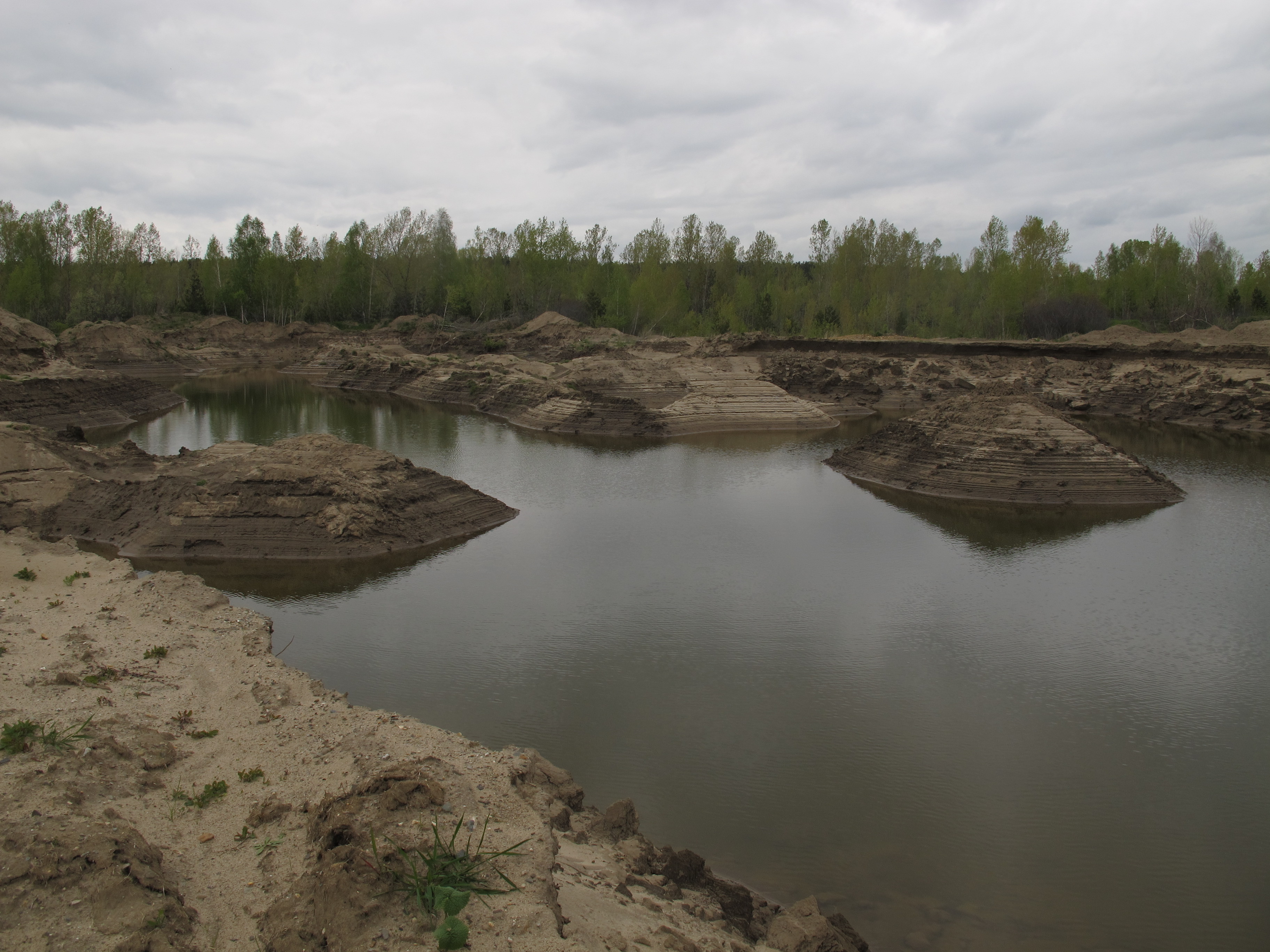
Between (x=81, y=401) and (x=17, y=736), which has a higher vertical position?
(x=81, y=401)

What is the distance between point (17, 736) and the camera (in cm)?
804

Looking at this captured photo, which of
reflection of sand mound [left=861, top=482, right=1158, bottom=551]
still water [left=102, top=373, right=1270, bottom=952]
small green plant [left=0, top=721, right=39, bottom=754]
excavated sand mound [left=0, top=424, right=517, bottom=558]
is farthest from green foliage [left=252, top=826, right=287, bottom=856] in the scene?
reflection of sand mound [left=861, top=482, right=1158, bottom=551]

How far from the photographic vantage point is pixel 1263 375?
1790 inches

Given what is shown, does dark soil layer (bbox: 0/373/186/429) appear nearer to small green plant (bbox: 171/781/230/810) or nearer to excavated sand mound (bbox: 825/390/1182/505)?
small green plant (bbox: 171/781/230/810)

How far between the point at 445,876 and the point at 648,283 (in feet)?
233

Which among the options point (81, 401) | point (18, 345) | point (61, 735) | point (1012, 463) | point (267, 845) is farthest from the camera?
point (81, 401)

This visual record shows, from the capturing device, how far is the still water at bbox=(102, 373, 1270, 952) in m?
8.73

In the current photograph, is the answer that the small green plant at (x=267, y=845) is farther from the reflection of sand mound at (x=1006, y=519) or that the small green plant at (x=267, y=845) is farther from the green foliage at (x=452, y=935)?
the reflection of sand mound at (x=1006, y=519)

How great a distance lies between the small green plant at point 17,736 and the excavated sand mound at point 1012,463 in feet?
84.9

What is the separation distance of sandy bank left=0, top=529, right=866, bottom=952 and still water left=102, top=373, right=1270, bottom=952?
1285 mm

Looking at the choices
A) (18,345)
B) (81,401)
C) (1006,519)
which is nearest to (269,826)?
(1006,519)

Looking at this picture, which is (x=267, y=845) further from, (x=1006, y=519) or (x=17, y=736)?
(x=1006, y=519)

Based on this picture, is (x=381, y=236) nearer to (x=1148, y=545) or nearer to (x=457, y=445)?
(x=457, y=445)

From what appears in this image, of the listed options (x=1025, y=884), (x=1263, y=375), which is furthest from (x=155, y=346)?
(x=1263, y=375)
